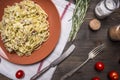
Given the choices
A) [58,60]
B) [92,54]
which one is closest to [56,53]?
[58,60]

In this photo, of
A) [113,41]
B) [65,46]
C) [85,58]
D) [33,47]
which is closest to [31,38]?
[33,47]

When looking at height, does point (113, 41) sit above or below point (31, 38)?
below

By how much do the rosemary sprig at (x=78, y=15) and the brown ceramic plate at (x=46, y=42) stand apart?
0.23 ft

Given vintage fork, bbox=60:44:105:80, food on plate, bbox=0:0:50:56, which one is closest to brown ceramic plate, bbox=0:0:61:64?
food on plate, bbox=0:0:50:56

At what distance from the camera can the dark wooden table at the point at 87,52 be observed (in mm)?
1383

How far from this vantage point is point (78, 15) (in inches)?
53.2

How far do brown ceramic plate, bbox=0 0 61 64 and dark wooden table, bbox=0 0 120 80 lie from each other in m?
0.08

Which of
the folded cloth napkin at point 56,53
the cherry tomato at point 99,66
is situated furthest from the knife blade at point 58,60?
the cherry tomato at point 99,66

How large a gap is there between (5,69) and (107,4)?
0.53 m

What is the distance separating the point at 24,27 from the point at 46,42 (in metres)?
0.12

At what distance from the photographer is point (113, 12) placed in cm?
139

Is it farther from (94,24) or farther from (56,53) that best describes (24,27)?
(94,24)

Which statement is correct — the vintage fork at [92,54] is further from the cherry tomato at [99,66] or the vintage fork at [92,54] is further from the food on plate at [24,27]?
the food on plate at [24,27]

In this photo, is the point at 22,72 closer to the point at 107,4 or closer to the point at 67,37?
the point at 67,37
